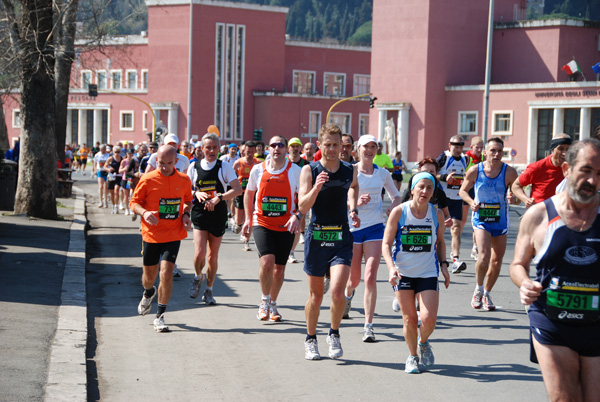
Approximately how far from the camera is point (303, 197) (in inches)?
310

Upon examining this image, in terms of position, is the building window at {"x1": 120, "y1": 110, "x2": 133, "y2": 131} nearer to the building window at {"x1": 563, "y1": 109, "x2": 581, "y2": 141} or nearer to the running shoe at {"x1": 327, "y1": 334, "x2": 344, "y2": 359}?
the building window at {"x1": 563, "y1": 109, "x2": 581, "y2": 141}

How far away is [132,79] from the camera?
273 ft

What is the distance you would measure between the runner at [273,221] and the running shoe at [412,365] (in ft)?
8.19

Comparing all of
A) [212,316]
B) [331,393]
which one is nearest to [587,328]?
[331,393]

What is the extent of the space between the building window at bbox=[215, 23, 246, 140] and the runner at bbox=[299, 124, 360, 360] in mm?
69094

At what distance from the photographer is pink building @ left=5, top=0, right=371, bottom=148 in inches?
2977

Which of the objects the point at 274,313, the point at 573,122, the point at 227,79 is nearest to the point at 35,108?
the point at 274,313

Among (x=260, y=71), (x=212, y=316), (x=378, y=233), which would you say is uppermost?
(x=260, y=71)

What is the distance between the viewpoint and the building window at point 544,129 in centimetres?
5797

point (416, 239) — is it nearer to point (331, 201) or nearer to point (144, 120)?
point (331, 201)

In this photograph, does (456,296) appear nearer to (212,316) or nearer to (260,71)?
(212,316)

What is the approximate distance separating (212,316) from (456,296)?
3.36m

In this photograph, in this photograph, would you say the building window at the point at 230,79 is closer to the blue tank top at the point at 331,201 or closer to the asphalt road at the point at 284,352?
the asphalt road at the point at 284,352

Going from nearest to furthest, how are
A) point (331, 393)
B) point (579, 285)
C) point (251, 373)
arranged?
1. point (579, 285)
2. point (331, 393)
3. point (251, 373)
